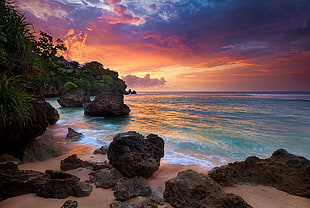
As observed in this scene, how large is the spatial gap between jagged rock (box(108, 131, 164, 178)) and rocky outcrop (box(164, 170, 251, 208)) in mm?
1040

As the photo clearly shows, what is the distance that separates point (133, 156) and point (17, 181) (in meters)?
2.40

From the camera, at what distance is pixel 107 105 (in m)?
16.3

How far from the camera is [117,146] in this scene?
446 cm

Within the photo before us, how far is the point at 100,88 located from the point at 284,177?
6691cm

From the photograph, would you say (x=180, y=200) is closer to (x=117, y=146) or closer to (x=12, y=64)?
(x=117, y=146)

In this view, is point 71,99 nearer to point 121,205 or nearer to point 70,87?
point 70,87

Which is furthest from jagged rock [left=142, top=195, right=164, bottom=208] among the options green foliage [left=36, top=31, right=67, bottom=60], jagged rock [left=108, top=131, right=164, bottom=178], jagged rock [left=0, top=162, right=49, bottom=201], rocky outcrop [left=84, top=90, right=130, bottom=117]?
rocky outcrop [left=84, top=90, right=130, bottom=117]

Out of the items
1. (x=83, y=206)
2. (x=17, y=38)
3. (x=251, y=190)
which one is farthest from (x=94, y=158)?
(x=251, y=190)

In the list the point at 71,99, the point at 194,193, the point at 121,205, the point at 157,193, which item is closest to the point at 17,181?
the point at 121,205

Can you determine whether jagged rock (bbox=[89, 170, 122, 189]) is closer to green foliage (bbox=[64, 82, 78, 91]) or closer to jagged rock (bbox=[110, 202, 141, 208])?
jagged rock (bbox=[110, 202, 141, 208])

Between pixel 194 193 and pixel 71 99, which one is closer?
pixel 194 193

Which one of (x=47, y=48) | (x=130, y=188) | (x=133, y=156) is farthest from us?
(x=47, y=48)

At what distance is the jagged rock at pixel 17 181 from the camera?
3072 millimetres

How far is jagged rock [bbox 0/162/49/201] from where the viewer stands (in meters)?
3.07
